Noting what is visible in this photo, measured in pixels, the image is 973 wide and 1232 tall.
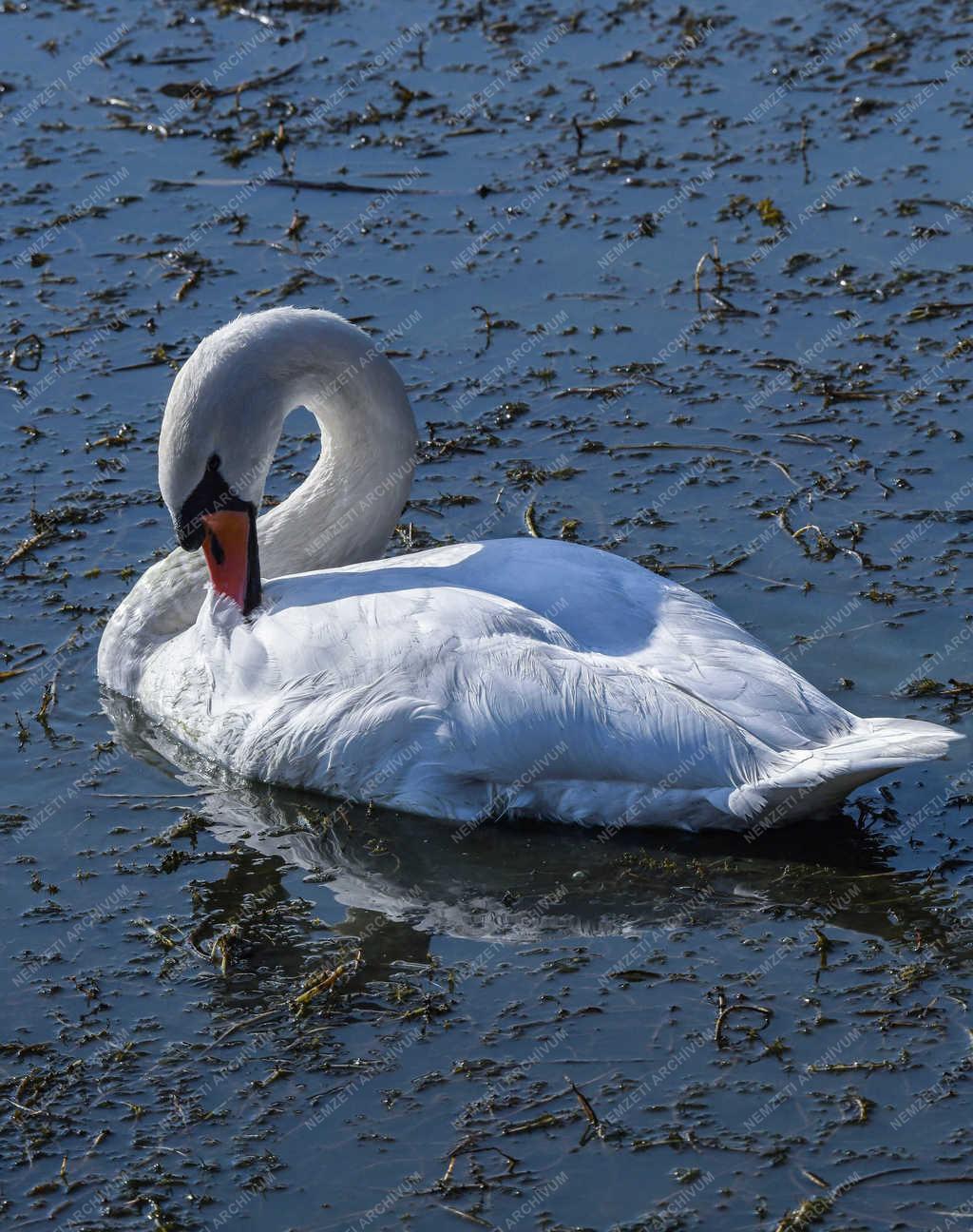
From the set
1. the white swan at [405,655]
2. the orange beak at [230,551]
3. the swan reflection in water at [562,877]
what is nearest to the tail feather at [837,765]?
the white swan at [405,655]

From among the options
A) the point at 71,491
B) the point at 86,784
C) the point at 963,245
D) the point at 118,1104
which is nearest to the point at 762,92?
the point at 963,245

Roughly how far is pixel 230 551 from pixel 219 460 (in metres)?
0.37

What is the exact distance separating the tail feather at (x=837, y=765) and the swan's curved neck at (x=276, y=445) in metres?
2.39

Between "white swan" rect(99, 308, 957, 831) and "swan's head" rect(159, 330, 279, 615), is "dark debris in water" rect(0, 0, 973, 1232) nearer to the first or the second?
A: "white swan" rect(99, 308, 957, 831)

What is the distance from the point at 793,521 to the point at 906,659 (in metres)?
1.25

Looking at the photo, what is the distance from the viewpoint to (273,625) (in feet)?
25.7

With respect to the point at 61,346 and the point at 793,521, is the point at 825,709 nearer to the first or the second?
the point at 793,521

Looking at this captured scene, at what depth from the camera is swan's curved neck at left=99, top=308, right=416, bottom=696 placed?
797 centimetres

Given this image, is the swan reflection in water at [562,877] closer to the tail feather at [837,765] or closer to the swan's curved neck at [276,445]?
the tail feather at [837,765]

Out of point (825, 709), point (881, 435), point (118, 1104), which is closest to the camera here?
point (118, 1104)

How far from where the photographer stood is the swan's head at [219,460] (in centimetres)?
793

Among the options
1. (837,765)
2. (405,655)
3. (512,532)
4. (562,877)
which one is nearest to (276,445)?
(405,655)

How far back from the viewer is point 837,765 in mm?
6695

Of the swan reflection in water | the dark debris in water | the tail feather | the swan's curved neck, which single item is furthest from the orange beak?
the tail feather
